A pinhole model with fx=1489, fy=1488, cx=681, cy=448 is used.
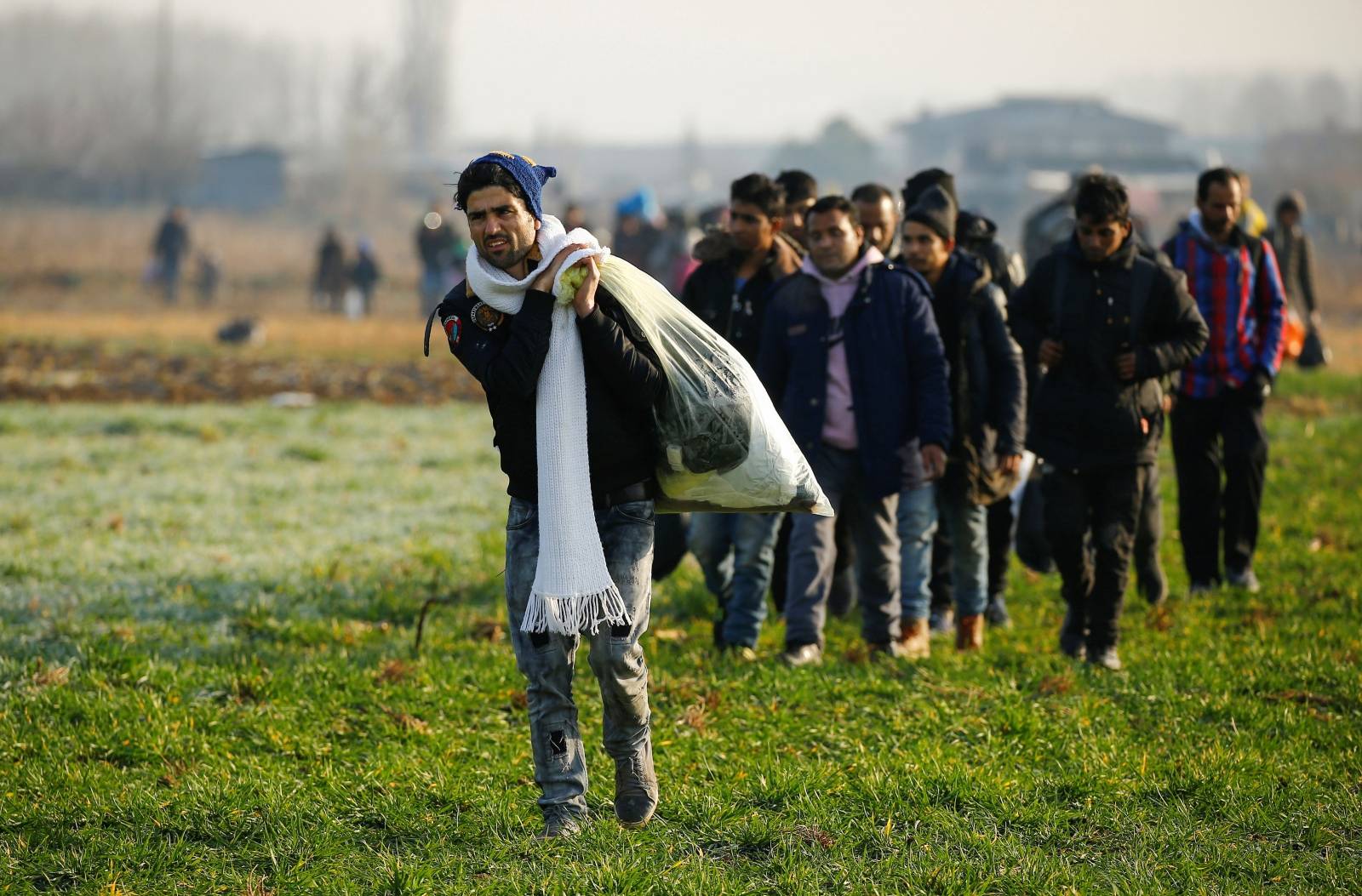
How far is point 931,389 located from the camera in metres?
7.10

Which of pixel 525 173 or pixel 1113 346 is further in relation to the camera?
pixel 1113 346

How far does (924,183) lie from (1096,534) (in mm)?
2430

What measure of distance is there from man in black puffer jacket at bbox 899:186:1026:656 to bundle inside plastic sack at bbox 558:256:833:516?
2.47m

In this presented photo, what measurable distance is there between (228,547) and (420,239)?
2539 centimetres

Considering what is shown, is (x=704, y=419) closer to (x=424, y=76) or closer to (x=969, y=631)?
(x=969, y=631)

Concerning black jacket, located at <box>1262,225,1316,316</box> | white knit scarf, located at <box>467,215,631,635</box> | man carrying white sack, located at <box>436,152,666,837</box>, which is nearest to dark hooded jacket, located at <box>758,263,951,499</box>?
man carrying white sack, located at <box>436,152,666,837</box>

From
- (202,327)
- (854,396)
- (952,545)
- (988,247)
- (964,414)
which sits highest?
(988,247)

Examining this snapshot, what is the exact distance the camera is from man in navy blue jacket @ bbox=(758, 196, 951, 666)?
7098mm

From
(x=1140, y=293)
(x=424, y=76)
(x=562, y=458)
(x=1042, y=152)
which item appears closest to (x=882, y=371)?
(x=1140, y=293)

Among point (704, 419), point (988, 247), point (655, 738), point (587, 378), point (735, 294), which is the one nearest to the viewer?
point (587, 378)

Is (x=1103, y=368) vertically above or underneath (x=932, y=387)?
above

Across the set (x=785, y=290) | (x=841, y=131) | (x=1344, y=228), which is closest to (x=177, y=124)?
(x=841, y=131)

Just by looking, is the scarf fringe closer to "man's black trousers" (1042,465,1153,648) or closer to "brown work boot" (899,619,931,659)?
"brown work boot" (899,619,931,659)

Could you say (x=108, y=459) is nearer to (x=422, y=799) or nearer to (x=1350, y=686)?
(x=422, y=799)
